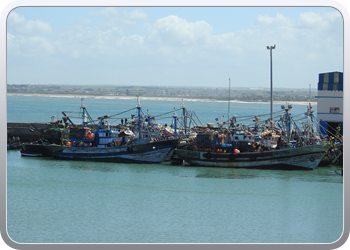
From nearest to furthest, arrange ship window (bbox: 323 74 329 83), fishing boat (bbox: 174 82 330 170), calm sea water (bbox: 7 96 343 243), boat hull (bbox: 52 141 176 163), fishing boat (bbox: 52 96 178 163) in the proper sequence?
calm sea water (bbox: 7 96 343 243) → fishing boat (bbox: 174 82 330 170) → boat hull (bbox: 52 141 176 163) → fishing boat (bbox: 52 96 178 163) → ship window (bbox: 323 74 329 83)

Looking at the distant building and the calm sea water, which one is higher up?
the distant building

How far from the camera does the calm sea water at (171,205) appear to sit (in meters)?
19.8

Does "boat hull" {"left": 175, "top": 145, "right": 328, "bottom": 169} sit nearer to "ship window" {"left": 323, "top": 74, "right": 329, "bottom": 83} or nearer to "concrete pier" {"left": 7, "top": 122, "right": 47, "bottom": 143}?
"ship window" {"left": 323, "top": 74, "right": 329, "bottom": 83}

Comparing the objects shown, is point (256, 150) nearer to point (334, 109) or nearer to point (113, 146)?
point (334, 109)

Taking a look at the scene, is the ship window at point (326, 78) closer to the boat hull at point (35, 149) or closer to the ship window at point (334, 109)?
the ship window at point (334, 109)

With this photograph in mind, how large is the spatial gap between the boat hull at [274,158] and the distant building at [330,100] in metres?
3.64

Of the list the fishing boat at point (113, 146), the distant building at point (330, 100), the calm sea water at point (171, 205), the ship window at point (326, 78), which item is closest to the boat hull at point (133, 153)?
the fishing boat at point (113, 146)

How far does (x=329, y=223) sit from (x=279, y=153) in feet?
44.6

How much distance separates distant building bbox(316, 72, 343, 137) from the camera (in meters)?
37.3

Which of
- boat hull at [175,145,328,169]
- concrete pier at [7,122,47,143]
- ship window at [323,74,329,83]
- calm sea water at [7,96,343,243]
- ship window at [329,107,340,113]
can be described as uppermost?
ship window at [323,74,329,83]

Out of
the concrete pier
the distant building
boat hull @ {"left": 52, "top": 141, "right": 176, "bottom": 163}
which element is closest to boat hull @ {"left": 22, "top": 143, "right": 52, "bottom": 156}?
boat hull @ {"left": 52, "top": 141, "right": 176, "bottom": 163}

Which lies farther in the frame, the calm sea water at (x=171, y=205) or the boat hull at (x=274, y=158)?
the boat hull at (x=274, y=158)

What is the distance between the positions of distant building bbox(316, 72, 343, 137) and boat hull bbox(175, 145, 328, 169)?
3.64 metres

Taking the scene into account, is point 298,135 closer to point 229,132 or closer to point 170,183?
point 229,132
